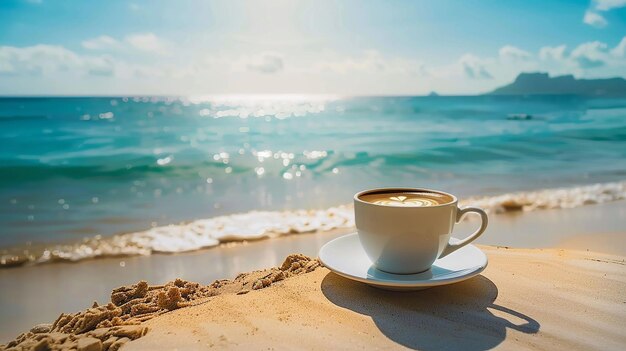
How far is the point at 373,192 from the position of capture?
6.22 feet

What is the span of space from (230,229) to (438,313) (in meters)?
3.83

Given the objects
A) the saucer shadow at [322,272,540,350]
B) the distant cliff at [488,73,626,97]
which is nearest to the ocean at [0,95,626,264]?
the saucer shadow at [322,272,540,350]

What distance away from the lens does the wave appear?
4637 millimetres

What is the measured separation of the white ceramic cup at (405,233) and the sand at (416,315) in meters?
0.11

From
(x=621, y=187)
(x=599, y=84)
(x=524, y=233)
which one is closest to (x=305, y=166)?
(x=621, y=187)

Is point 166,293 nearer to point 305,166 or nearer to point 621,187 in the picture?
point 621,187

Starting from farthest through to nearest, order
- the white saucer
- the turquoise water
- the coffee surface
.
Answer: the turquoise water < the coffee surface < the white saucer

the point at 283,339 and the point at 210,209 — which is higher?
the point at 283,339

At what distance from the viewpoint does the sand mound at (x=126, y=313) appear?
1419 mm

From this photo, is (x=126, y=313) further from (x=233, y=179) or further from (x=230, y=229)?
(x=233, y=179)

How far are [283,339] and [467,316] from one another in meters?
0.59

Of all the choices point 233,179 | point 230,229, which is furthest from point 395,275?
point 233,179

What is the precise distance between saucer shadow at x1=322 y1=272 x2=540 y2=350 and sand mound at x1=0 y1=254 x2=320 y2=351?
342 millimetres

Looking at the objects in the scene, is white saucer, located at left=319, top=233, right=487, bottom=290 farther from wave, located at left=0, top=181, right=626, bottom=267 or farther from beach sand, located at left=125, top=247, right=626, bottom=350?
wave, located at left=0, top=181, right=626, bottom=267
